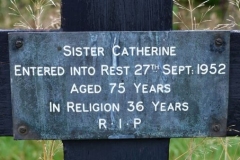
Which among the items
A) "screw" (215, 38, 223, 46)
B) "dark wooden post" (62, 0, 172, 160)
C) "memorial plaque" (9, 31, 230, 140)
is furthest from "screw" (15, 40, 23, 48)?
"screw" (215, 38, 223, 46)

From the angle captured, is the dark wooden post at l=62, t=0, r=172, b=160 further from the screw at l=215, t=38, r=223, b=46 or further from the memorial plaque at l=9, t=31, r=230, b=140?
the screw at l=215, t=38, r=223, b=46

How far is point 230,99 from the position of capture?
6.55ft

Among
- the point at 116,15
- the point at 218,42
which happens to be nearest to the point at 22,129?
the point at 116,15

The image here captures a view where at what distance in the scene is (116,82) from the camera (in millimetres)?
1899

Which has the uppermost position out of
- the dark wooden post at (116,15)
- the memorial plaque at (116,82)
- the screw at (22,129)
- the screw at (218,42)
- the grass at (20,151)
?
the dark wooden post at (116,15)

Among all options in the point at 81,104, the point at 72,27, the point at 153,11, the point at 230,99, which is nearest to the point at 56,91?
the point at 81,104

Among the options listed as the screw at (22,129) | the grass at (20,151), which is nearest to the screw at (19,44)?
the screw at (22,129)

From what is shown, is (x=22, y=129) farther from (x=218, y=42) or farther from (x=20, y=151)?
(x=20, y=151)

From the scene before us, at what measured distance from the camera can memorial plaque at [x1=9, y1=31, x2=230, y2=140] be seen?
6.20 ft

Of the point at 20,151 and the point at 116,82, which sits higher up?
the point at 116,82

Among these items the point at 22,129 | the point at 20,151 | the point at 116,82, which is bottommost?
the point at 20,151

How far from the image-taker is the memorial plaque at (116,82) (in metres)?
1.89

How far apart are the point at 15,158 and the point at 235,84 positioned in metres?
1.80

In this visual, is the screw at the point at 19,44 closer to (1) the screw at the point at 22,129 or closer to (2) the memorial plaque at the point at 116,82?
(2) the memorial plaque at the point at 116,82
